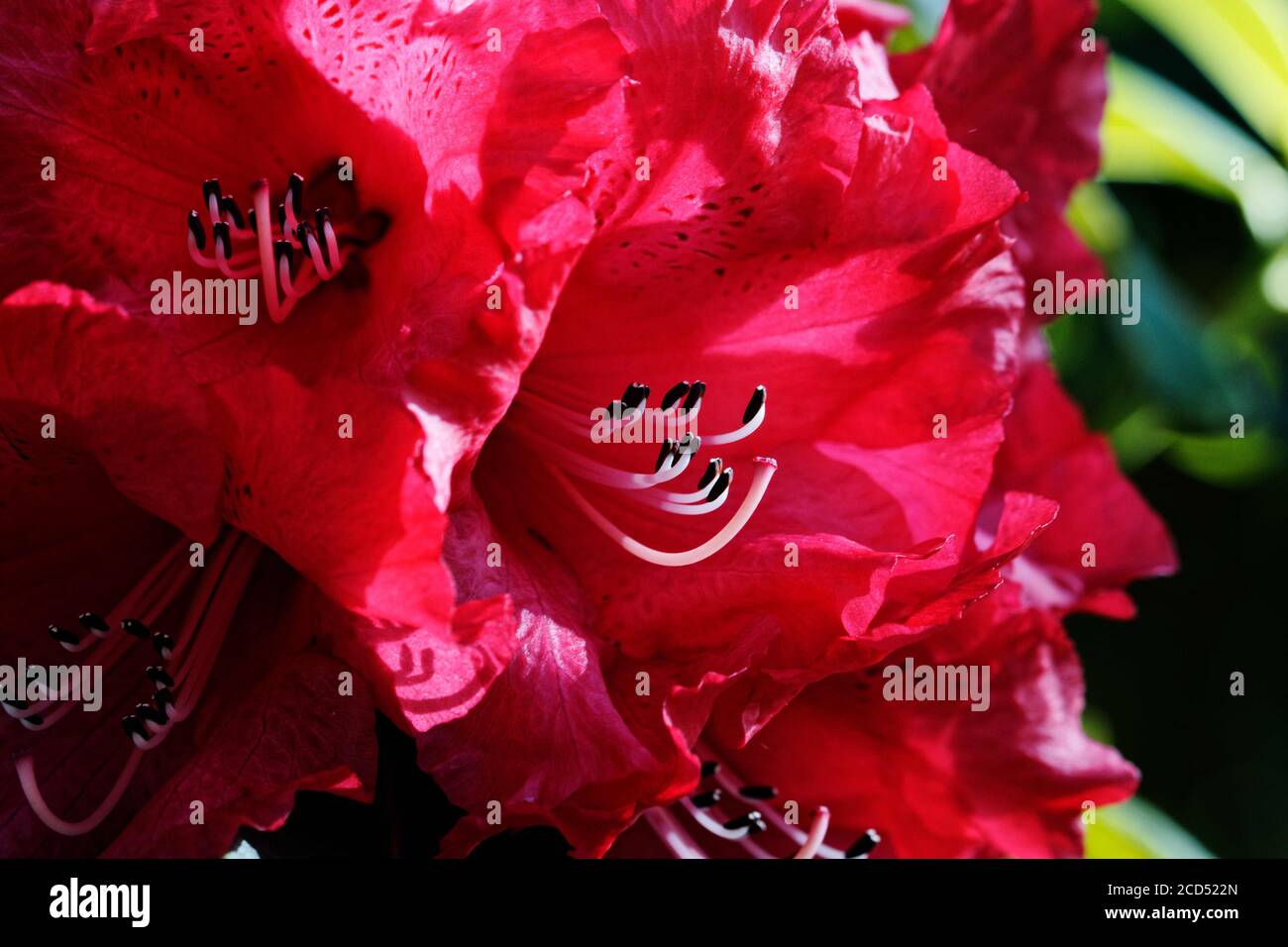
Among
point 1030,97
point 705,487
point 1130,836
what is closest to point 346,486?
point 705,487

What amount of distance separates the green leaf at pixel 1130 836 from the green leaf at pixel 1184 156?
0.56 metres

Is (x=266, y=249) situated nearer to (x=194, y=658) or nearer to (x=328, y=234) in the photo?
(x=328, y=234)

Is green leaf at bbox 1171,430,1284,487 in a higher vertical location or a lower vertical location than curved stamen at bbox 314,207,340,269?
lower

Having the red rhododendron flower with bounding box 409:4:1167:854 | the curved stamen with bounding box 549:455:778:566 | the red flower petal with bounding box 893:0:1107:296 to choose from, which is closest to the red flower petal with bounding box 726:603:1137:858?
the red rhododendron flower with bounding box 409:4:1167:854

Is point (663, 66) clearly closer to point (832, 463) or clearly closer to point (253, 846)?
point (832, 463)

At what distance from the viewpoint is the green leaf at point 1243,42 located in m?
1.34

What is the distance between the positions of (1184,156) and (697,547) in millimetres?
787

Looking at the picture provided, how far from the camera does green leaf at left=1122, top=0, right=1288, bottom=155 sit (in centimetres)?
134

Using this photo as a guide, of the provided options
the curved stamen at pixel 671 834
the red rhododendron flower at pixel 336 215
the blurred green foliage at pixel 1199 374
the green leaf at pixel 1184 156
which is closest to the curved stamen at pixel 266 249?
the red rhododendron flower at pixel 336 215

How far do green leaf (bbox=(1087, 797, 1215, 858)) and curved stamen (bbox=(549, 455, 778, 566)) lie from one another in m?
0.53

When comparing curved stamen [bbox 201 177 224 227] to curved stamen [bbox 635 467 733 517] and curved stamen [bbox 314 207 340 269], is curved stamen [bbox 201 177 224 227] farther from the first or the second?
curved stamen [bbox 635 467 733 517]

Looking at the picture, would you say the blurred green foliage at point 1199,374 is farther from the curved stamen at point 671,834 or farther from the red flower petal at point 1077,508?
the curved stamen at point 671,834
